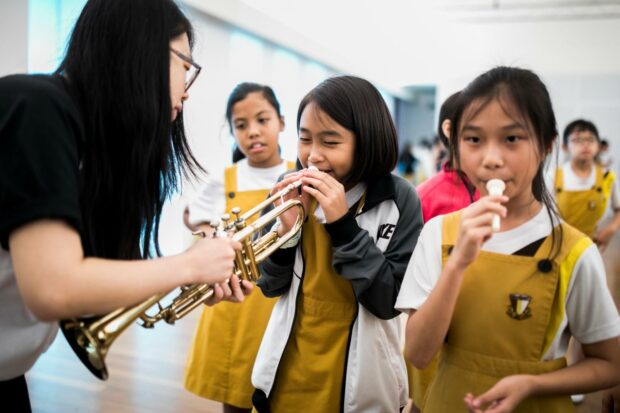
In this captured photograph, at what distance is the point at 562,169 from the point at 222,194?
9.71 ft

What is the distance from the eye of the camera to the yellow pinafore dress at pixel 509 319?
1036mm

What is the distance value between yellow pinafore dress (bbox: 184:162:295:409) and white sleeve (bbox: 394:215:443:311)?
94cm

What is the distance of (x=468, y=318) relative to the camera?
3.58ft

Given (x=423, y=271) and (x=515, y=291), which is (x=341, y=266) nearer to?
(x=423, y=271)

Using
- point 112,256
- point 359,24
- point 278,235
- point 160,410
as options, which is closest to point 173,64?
point 112,256

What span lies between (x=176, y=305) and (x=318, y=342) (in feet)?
1.38

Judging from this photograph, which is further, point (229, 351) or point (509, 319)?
point (229, 351)

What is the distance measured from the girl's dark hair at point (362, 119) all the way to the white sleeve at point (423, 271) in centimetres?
30

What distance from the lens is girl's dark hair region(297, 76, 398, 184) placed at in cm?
136

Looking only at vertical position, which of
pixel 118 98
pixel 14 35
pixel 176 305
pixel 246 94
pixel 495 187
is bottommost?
pixel 176 305

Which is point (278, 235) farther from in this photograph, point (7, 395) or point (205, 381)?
point (205, 381)

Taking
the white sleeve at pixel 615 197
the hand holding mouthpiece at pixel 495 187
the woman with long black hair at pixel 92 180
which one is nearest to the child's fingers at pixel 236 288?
the woman with long black hair at pixel 92 180

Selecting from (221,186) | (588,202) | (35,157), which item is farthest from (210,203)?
(588,202)

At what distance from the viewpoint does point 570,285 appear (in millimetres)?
1028
